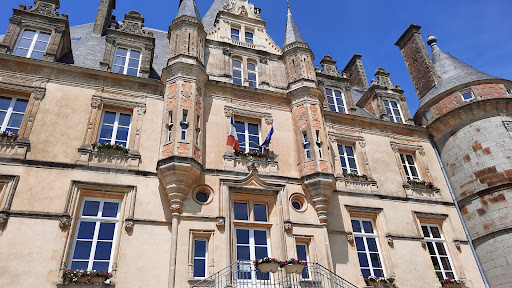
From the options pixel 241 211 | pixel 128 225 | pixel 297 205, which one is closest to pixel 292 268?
pixel 241 211

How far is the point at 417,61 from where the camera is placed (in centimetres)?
1869

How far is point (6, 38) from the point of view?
1198 centimetres

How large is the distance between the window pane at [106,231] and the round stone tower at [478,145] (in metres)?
12.5

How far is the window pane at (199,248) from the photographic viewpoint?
9961 mm

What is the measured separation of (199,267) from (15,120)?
704 centimetres

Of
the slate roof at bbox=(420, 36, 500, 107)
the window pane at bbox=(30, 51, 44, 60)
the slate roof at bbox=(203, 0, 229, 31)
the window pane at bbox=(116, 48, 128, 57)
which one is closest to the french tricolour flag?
the window pane at bbox=(116, 48, 128, 57)

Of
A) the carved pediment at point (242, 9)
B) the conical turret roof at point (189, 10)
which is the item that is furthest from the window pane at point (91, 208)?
the carved pediment at point (242, 9)

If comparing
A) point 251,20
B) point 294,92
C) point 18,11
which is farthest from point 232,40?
point 18,11

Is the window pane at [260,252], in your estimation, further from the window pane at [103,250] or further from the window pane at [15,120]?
the window pane at [15,120]

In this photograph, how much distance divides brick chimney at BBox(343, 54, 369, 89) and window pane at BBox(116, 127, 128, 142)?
14120 millimetres

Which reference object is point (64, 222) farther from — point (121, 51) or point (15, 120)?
point (121, 51)

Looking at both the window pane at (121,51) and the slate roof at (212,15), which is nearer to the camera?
the window pane at (121,51)

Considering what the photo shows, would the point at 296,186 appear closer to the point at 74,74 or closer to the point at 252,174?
the point at 252,174

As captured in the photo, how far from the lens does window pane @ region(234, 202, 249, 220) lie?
437 inches
